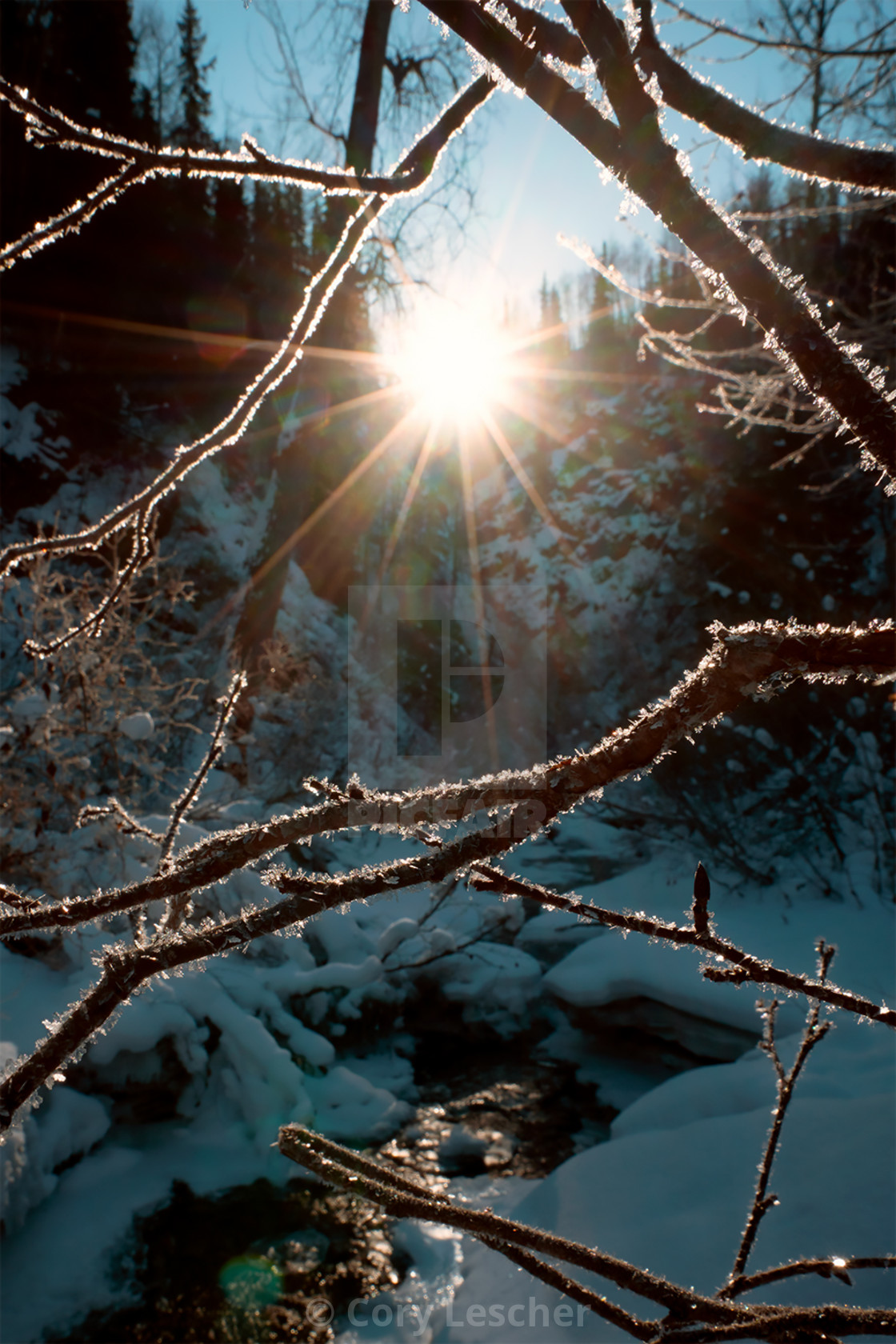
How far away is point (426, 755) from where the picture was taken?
409 inches

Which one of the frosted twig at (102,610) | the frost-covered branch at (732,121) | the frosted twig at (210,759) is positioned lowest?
the frosted twig at (210,759)

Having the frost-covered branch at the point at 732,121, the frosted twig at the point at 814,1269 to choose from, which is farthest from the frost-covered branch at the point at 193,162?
the frosted twig at the point at 814,1269

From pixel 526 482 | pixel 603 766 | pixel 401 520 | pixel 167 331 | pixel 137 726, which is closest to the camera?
pixel 603 766

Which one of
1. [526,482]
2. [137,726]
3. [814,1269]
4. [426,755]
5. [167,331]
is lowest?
[814,1269]

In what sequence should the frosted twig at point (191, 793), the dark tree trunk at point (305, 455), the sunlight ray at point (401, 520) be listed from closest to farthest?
the frosted twig at point (191, 793) → the dark tree trunk at point (305, 455) → the sunlight ray at point (401, 520)

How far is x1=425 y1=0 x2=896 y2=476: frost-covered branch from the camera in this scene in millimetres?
413

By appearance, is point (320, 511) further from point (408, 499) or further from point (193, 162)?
point (193, 162)

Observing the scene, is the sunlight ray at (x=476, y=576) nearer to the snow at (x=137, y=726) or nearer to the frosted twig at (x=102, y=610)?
the snow at (x=137, y=726)

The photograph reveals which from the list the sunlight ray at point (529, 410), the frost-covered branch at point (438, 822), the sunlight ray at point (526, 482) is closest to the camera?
the frost-covered branch at point (438, 822)

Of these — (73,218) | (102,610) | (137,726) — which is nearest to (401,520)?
(137,726)

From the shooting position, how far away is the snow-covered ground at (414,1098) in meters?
1.99

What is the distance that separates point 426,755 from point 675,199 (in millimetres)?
10104

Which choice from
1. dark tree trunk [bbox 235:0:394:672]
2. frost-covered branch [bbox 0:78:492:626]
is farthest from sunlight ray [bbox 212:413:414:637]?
frost-covered branch [bbox 0:78:492:626]

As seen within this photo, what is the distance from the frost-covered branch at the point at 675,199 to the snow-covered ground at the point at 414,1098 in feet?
1.60
